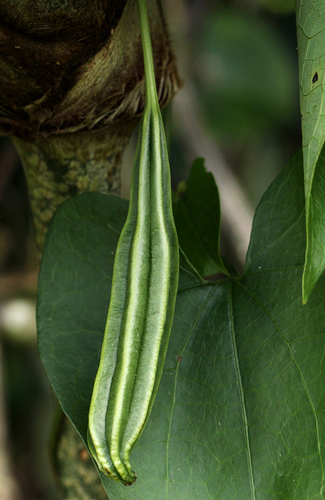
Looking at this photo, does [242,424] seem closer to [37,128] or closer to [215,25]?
[37,128]

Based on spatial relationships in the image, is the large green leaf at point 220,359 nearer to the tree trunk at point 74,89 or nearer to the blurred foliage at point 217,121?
the tree trunk at point 74,89

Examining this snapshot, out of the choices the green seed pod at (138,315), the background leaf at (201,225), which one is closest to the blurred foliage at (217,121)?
the background leaf at (201,225)

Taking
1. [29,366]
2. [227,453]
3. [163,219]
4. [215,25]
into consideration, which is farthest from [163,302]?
[215,25]

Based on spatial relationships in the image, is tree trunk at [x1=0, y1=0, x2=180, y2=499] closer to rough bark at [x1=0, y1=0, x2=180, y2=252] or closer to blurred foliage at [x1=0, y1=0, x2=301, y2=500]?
rough bark at [x1=0, y1=0, x2=180, y2=252]

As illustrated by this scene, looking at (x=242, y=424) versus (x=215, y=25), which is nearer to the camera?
(x=242, y=424)

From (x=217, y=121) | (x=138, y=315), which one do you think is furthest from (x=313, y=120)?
(x=217, y=121)
